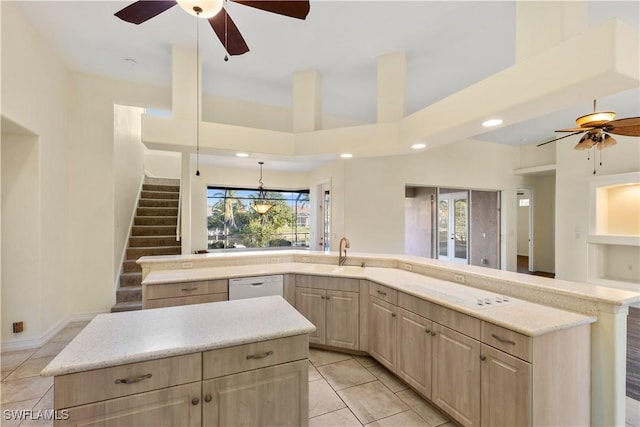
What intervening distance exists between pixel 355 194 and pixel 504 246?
4086 millimetres

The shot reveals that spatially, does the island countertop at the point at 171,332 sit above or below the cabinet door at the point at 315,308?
above

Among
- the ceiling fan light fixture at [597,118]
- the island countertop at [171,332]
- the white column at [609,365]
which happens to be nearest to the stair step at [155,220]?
the island countertop at [171,332]

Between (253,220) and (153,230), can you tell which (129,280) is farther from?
(253,220)

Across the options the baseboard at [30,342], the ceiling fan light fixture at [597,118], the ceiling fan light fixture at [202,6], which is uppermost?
the ceiling fan light fixture at [202,6]

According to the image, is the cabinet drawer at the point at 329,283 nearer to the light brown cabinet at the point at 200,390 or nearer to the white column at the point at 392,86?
the light brown cabinet at the point at 200,390

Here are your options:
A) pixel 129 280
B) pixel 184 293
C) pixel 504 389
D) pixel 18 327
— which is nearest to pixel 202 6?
pixel 184 293

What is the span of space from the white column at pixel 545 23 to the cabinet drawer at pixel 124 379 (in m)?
2.89

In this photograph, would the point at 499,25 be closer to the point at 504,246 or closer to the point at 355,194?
the point at 355,194

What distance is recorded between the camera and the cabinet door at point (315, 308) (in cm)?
318

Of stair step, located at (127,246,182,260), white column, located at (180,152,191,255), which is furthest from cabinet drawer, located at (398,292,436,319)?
stair step, located at (127,246,182,260)

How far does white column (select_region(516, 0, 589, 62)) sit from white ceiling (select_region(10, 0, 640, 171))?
63 centimetres

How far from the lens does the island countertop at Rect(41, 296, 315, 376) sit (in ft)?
4.36

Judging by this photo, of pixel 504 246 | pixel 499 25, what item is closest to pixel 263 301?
pixel 499 25

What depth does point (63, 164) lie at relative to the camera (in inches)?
154
